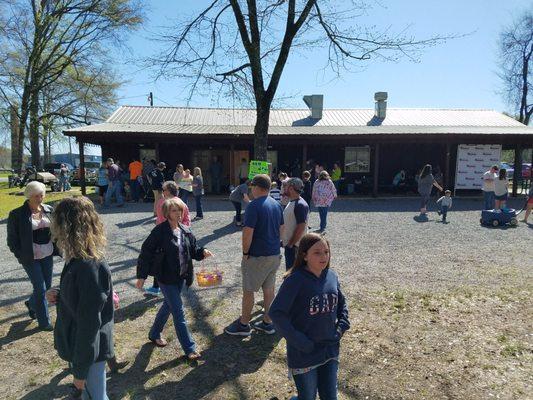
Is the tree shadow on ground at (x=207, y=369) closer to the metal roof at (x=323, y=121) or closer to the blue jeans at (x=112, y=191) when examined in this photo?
A: the blue jeans at (x=112, y=191)

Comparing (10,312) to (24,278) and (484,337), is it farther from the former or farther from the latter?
(484,337)

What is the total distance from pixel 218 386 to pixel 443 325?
2676 millimetres

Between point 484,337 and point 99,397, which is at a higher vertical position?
point 99,397

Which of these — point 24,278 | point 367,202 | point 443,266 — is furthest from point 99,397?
point 367,202

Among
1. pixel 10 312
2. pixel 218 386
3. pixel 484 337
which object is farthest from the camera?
pixel 10 312

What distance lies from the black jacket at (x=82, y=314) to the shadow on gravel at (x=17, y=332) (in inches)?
87.1

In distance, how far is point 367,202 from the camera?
1548cm

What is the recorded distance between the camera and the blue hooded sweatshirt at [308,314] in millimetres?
2389

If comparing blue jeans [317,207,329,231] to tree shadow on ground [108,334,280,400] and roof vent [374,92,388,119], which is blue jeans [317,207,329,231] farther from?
roof vent [374,92,388,119]

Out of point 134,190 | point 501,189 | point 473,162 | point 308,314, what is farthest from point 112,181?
point 473,162

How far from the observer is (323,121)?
67.7 feet

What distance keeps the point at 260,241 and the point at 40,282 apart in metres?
2.37

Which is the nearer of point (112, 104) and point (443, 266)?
point (443, 266)

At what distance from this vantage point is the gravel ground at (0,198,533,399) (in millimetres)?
4566
